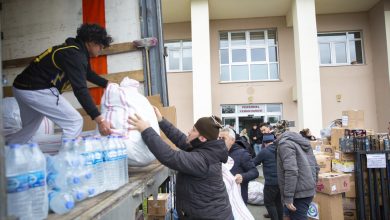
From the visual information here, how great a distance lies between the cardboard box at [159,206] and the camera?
4.16 metres

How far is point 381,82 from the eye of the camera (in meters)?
14.8

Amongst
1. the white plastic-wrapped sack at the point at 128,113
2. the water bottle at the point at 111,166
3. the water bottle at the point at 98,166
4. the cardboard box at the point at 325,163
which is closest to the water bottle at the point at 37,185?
the water bottle at the point at 98,166

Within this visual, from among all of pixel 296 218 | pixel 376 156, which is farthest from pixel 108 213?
pixel 376 156

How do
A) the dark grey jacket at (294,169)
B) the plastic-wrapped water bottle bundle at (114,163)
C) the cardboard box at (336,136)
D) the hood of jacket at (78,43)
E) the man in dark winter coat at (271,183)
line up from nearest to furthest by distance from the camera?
the plastic-wrapped water bottle bundle at (114,163)
the hood of jacket at (78,43)
the dark grey jacket at (294,169)
the man in dark winter coat at (271,183)
the cardboard box at (336,136)

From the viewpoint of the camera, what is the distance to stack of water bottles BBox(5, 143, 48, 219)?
1.21 metres

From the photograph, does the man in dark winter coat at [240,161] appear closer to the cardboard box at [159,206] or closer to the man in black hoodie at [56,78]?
the cardboard box at [159,206]

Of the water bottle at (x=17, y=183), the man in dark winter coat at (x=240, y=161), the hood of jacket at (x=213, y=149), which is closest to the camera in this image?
the water bottle at (x=17, y=183)

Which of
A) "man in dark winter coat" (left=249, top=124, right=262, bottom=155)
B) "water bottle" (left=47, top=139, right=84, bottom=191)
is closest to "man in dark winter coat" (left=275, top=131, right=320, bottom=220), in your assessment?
"water bottle" (left=47, top=139, right=84, bottom=191)

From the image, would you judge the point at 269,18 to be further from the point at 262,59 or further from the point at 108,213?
the point at 108,213

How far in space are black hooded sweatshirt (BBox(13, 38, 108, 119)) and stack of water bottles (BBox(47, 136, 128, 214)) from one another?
625 millimetres

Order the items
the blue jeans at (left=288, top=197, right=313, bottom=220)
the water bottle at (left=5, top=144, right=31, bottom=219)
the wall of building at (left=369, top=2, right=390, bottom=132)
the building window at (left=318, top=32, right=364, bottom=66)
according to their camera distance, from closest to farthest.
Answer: the water bottle at (left=5, top=144, right=31, bottom=219), the blue jeans at (left=288, top=197, right=313, bottom=220), the wall of building at (left=369, top=2, right=390, bottom=132), the building window at (left=318, top=32, right=364, bottom=66)

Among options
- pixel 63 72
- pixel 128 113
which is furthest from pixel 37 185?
pixel 63 72

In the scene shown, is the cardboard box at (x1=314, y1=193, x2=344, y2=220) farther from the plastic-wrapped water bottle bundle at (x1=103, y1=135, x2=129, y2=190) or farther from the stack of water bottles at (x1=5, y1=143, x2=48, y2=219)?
the stack of water bottles at (x1=5, y1=143, x2=48, y2=219)

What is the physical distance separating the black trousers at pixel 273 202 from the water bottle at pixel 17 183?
461 centimetres
